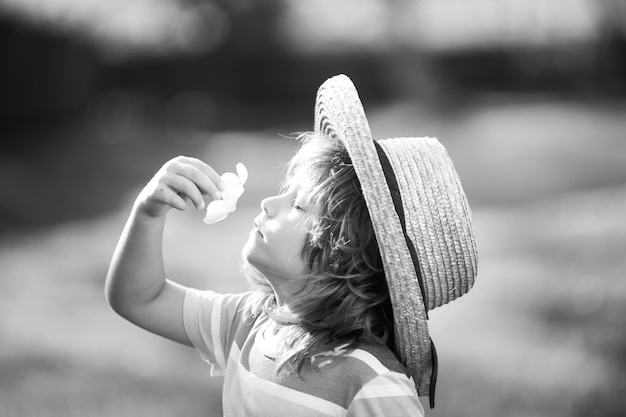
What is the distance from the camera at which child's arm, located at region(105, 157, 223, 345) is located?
1.54 metres

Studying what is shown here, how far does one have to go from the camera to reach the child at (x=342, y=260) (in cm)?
147

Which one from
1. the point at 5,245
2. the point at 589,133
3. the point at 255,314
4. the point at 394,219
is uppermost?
the point at 394,219

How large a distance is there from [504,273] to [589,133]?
2.32 m

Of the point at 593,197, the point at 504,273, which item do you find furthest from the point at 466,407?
the point at 593,197

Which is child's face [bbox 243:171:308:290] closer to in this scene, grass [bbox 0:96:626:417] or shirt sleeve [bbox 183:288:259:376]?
shirt sleeve [bbox 183:288:259:376]

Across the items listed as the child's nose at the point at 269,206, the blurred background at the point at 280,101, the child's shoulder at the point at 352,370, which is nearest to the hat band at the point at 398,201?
the child's shoulder at the point at 352,370

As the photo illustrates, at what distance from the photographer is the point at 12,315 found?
352 centimetres

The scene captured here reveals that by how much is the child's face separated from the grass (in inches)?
51.6

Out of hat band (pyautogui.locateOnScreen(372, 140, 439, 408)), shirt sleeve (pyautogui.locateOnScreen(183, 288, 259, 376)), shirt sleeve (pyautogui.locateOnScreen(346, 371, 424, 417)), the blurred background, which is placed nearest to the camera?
shirt sleeve (pyautogui.locateOnScreen(346, 371, 424, 417))

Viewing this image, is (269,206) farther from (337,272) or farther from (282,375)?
(282,375)

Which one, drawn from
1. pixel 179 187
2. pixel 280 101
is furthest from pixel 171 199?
Answer: pixel 280 101

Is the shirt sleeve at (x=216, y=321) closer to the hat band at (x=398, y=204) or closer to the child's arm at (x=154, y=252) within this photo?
the child's arm at (x=154, y=252)

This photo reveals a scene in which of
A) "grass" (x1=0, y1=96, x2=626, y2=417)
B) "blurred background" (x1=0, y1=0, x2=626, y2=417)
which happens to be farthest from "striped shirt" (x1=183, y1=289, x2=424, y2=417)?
"blurred background" (x1=0, y1=0, x2=626, y2=417)

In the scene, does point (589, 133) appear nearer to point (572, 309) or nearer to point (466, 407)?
point (572, 309)
